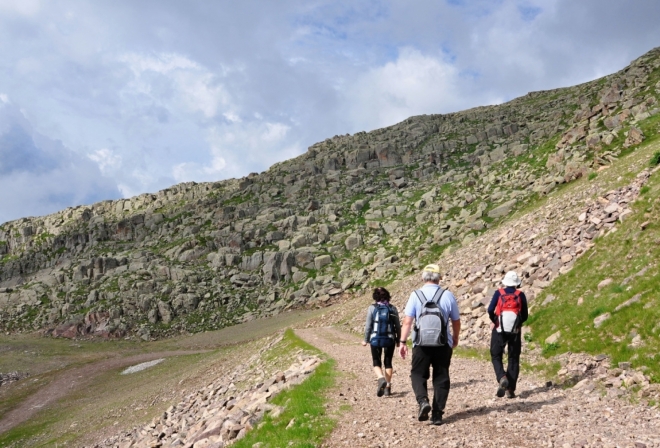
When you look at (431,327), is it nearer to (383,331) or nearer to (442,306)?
(442,306)

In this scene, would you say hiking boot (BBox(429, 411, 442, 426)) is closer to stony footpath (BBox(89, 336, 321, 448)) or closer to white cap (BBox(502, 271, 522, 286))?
white cap (BBox(502, 271, 522, 286))

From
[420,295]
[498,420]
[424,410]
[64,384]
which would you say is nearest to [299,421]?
[424,410]

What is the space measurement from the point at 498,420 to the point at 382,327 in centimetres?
495

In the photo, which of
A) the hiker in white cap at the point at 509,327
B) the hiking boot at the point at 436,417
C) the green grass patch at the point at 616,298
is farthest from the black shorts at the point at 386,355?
the green grass patch at the point at 616,298

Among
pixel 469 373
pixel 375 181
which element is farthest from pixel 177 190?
pixel 469 373

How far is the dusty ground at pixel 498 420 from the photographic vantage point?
8.71 meters

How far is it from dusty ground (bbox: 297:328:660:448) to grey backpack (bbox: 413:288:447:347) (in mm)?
1892

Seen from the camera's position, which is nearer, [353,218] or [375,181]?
[353,218]

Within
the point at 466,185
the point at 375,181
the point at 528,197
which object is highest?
the point at 375,181

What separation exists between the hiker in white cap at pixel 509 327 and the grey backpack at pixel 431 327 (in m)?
3.44

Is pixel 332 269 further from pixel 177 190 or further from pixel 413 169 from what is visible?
pixel 177 190

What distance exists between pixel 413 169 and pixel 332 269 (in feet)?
154

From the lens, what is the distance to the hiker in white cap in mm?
12359

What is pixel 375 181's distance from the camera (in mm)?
113188
